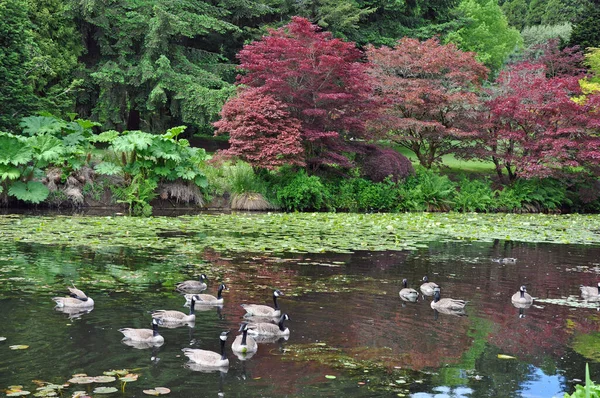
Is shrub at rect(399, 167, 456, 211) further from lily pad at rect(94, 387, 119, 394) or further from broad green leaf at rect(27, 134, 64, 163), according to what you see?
lily pad at rect(94, 387, 119, 394)

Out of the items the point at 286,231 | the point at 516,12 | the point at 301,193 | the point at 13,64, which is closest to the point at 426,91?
the point at 301,193

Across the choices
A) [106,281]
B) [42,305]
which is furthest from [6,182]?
[42,305]

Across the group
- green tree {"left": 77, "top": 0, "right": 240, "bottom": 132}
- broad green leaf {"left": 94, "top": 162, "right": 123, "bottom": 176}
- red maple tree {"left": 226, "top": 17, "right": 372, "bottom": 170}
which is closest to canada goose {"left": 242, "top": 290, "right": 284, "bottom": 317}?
broad green leaf {"left": 94, "top": 162, "right": 123, "bottom": 176}

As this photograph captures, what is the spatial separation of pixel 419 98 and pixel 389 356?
67.9 feet

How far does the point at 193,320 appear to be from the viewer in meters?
8.00

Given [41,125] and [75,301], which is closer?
[75,301]

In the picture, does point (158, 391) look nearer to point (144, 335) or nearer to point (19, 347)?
point (144, 335)

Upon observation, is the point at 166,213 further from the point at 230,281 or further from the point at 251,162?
the point at 230,281

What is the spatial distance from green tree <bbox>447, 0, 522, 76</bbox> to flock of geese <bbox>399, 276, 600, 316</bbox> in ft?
112

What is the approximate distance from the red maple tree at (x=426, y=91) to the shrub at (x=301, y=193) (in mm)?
4380

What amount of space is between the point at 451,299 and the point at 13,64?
58.9 feet

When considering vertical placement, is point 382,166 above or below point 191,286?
above

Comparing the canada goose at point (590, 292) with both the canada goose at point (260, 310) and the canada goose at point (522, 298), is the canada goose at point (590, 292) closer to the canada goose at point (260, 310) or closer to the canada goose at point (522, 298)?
the canada goose at point (522, 298)

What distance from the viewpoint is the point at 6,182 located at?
20297 mm
